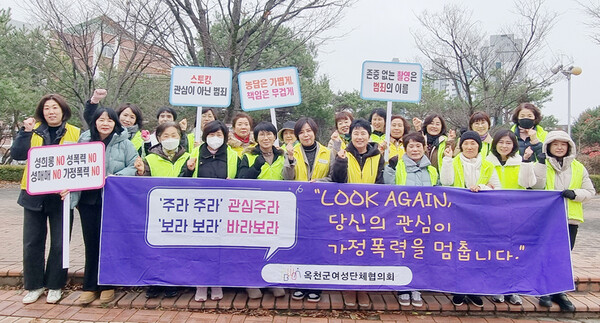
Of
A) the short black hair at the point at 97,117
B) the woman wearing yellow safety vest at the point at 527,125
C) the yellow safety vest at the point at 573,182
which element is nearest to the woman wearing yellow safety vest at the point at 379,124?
the woman wearing yellow safety vest at the point at 527,125

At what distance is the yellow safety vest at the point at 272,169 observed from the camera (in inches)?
152

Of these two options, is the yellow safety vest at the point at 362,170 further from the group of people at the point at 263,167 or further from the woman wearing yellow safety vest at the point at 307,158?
the woman wearing yellow safety vest at the point at 307,158

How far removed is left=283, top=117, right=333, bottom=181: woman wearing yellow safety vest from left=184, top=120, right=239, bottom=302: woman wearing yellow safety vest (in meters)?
0.56

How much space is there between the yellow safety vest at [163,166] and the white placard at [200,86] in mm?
1147

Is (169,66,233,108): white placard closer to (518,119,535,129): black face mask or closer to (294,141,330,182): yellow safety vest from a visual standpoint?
(294,141,330,182): yellow safety vest

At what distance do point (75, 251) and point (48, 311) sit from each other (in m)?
1.64

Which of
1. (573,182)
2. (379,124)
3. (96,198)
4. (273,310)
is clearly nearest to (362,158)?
(379,124)

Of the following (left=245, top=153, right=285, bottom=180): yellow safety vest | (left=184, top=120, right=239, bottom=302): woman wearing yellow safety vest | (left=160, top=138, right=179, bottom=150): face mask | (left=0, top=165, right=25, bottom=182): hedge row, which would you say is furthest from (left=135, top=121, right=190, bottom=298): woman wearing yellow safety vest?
(left=0, top=165, right=25, bottom=182): hedge row

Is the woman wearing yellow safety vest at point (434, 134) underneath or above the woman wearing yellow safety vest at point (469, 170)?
above

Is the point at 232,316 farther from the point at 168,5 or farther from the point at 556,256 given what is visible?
the point at 168,5

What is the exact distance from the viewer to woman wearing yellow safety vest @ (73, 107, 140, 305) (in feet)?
12.1

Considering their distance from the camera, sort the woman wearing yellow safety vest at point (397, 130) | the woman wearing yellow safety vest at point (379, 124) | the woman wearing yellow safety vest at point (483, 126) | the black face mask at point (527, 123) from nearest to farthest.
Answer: the black face mask at point (527, 123)
the woman wearing yellow safety vest at point (483, 126)
the woman wearing yellow safety vest at point (397, 130)
the woman wearing yellow safety vest at point (379, 124)

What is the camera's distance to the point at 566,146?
3.77 metres

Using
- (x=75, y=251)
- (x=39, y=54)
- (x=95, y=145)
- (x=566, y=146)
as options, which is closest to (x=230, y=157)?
(x=95, y=145)
